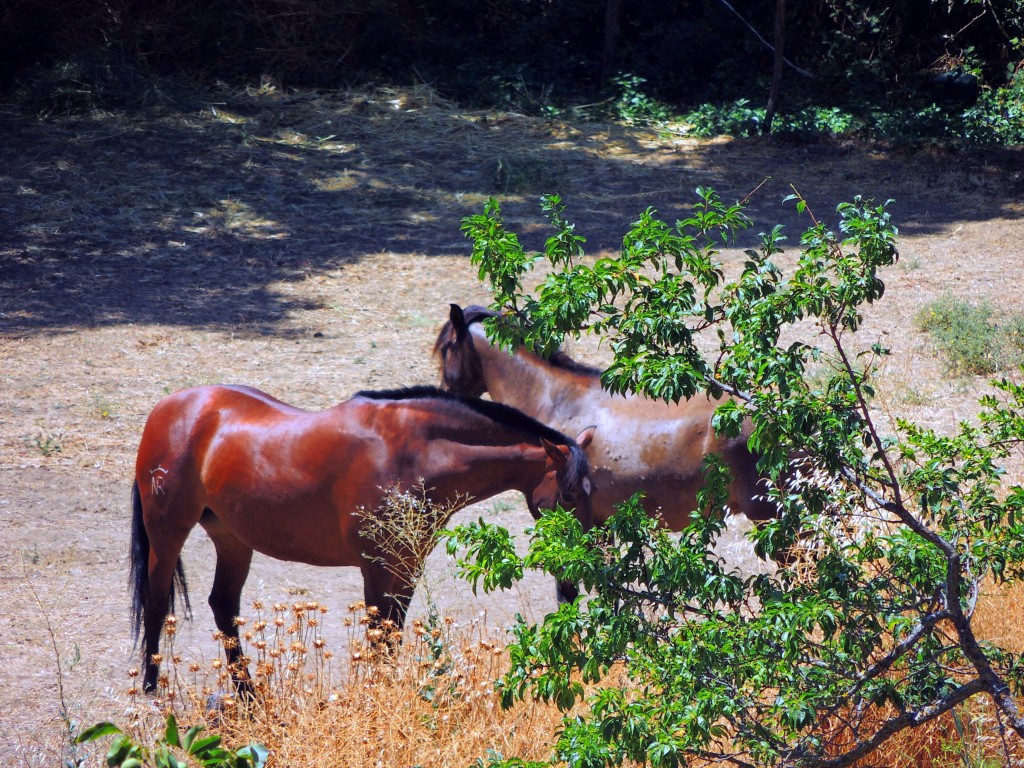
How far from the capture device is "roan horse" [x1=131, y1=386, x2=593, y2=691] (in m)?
4.20

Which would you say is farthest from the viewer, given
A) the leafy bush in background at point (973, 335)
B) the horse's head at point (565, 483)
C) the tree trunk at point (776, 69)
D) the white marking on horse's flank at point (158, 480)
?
the tree trunk at point (776, 69)

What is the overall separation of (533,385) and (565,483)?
130 centimetres

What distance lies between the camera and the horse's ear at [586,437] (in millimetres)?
4867

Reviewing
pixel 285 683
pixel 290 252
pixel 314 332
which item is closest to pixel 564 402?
pixel 285 683

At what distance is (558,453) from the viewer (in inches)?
163

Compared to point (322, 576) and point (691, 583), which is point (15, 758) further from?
point (691, 583)

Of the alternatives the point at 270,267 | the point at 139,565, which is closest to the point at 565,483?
the point at 139,565

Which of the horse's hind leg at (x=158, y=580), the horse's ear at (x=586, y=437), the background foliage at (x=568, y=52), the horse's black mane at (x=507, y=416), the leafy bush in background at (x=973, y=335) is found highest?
the background foliage at (x=568, y=52)

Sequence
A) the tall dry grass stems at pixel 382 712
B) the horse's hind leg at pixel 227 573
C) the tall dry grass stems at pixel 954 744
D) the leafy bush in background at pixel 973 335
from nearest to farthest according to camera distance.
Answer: the tall dry grass stems at pixel 382 712 < the tall dry grass stems at pixel 954 744 < the horse's hind leg at pixel 227 573 < the leafy bush in background at pixel 973 335

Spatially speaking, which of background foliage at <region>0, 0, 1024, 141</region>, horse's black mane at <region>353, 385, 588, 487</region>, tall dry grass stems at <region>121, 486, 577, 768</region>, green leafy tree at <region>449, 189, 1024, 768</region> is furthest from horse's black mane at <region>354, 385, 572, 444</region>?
background foliage at <region>0, 0, 1024, 141</region>

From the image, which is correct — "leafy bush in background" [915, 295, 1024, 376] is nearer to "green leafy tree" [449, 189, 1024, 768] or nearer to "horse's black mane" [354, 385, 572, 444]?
"horse's black mane" [354, 385, 572, 444]

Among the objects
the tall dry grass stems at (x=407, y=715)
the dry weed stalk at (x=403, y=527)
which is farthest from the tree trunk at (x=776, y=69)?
the tall dry grass stems at (x=407, y=715)

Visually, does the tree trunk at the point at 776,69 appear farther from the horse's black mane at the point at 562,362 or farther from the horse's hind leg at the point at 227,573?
the horse's hind leg at the point at 227,573

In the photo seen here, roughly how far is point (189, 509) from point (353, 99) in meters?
10.6
